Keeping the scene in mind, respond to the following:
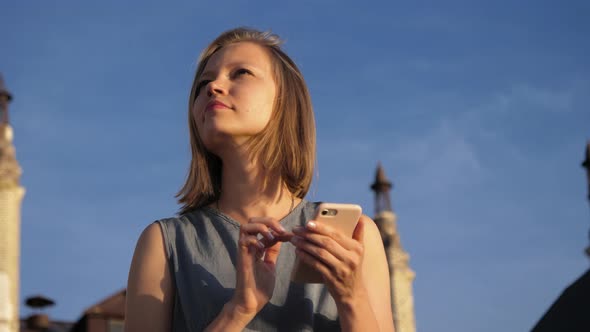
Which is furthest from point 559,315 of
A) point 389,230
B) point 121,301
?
point 389,230

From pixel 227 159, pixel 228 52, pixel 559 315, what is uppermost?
pixel 228 52

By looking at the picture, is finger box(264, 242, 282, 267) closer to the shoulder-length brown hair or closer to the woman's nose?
the shoulder-length brown hair

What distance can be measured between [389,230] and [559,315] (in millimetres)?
35891

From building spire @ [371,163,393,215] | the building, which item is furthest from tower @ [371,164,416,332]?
the building

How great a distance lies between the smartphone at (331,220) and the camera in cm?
330

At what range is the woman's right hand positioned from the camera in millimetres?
3379

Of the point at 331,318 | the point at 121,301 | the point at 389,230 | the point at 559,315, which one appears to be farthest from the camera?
the point at 389,230

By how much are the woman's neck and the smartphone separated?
53 cm

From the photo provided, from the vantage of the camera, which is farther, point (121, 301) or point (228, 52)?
point (121, 301)

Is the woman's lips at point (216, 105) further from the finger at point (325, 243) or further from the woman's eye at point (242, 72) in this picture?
the finger at point (325, 243)

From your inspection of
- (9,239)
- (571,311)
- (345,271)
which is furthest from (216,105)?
(9,239)

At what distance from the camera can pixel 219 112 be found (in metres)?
3.85

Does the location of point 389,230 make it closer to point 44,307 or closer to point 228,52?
point 44,307

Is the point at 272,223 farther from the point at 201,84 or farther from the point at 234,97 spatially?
the point at 201,84
